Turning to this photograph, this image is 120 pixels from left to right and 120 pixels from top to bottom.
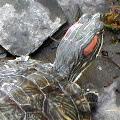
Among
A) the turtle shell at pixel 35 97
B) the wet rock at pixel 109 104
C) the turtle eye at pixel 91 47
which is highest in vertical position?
the turtle eye at pixel 91 47

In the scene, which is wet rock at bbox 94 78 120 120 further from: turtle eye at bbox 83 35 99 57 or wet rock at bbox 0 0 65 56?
wet rock at bbox 0 0 65 56

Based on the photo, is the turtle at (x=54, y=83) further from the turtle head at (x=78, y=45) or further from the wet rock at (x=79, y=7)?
the wet rock at (x=79, y=7)

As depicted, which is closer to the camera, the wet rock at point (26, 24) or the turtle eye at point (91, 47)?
the turtle eye at point (91, 47)

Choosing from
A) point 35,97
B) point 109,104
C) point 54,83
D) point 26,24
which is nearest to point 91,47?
point 54,83

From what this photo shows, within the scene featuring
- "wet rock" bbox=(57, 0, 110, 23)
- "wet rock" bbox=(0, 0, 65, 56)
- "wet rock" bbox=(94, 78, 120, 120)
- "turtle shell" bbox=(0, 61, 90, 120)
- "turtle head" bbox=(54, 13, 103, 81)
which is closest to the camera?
"turtle shell" bbox=(0, 61, 90, 120)

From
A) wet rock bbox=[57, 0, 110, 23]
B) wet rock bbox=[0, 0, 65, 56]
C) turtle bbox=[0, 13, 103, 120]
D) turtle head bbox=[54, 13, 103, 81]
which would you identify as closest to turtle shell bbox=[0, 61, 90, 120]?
turtle bbox=[0, 13, 103, 120]

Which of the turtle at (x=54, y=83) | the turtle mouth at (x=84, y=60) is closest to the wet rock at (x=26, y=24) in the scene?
the turtle at (x=54, y=83)
